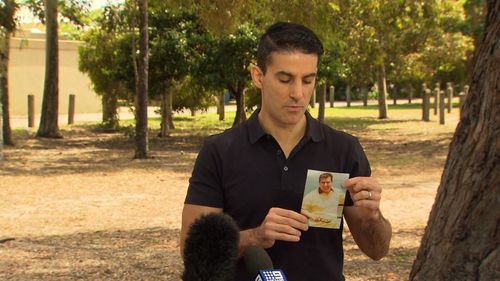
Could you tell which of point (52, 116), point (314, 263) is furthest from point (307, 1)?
point (52, 116)

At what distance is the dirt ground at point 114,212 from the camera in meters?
7.51

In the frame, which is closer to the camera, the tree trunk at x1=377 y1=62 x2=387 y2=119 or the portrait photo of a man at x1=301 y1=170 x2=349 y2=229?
the portrait photo of a man at x1=301 y1=170 x2=349 y2=229

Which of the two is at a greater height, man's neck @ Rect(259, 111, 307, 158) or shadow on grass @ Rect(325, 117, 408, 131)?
man's neck @ Rect(259, 111, 307, 158)

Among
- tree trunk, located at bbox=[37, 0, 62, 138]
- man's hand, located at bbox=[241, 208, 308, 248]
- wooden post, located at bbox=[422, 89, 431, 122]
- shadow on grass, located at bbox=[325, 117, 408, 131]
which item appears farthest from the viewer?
wooden post, located at bbox=[422, 89, 431, 122]

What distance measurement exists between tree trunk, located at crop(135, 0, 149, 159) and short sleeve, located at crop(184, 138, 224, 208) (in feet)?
44.8

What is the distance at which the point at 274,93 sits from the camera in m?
2.52

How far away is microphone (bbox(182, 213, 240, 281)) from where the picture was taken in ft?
4.97

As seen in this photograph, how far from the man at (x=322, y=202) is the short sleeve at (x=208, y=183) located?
0.41 metres

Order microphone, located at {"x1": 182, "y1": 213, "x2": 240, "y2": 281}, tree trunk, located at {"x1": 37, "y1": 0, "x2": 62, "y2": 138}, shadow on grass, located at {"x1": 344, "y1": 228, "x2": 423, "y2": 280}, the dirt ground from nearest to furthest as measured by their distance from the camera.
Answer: microphone, located at {"x1": 182, "y1": 213, "x2": 240, "y2": 281} < shadow on grass, located at {"x1": 344, "y1": 228, "x2": 423, "y2": 280} < the dirt ground < tree trunk, located at {"x1": 37, "y1": 0, "x2": 62, "y2": 138}

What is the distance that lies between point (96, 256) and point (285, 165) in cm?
587

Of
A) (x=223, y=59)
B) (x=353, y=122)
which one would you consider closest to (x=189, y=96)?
(x=223, y=59)

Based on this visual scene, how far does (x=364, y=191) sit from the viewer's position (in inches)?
89.9

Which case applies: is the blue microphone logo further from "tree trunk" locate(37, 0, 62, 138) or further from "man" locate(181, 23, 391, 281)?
"tree trunk" locate(37, 0, 62, 138)

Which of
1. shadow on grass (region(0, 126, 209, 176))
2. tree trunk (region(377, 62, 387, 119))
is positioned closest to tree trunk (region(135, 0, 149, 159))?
shadow on grass (region(0, 126, 209, 176))
